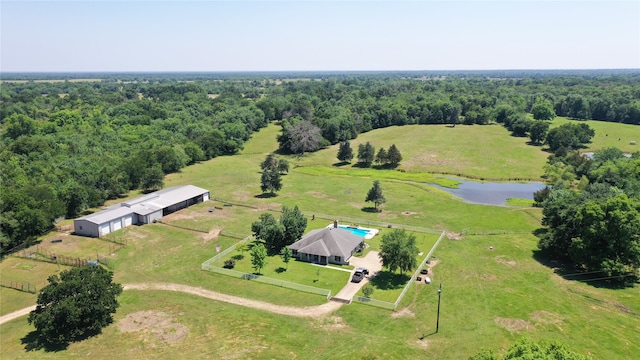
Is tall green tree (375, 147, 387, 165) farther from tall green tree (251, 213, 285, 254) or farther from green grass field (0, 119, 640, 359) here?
tall green tree (251, 213, 285, 254)

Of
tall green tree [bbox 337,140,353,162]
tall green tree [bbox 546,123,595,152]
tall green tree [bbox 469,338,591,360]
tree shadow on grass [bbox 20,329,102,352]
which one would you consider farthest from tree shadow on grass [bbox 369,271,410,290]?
tall green tree [bbox 546,123,595,152]

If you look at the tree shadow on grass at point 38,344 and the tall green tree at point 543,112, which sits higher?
the tall green tree at point 543,112

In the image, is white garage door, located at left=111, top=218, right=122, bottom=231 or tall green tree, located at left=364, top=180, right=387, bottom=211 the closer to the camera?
white garage door, located at left=111, top=218, right=122, bottom=231

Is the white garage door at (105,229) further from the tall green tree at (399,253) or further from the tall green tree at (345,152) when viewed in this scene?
the tall green tree at (345,152)

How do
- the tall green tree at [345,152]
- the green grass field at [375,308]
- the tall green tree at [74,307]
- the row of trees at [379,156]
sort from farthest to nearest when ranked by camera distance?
the tall green tree at [345,152] < the row of trees at [379,156] < the tall green tree at [74,307] < the green grass field at [375,308]

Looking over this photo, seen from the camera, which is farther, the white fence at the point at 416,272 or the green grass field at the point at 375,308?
the white fence at the point at 416,272

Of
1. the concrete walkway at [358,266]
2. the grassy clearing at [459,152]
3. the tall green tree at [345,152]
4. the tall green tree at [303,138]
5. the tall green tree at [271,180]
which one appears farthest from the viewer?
the tall green tree at [303,138]

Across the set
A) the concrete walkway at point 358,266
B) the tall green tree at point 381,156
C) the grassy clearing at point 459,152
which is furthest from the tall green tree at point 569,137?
the concrete walkway at point 358,266
